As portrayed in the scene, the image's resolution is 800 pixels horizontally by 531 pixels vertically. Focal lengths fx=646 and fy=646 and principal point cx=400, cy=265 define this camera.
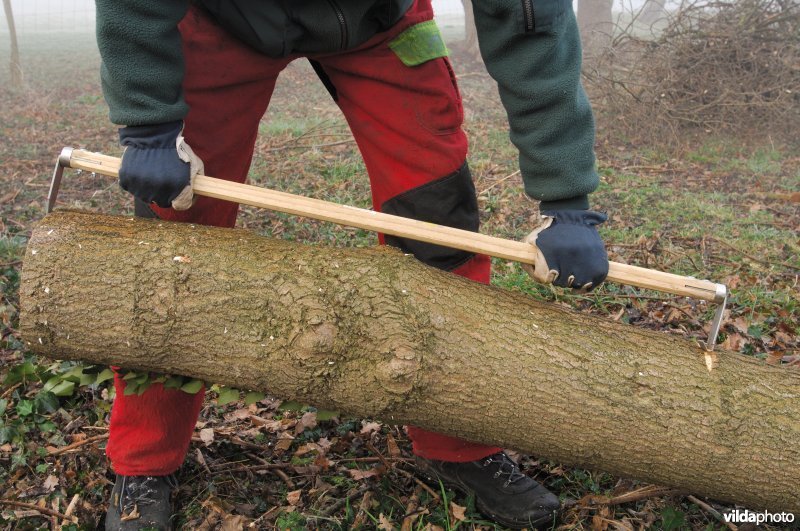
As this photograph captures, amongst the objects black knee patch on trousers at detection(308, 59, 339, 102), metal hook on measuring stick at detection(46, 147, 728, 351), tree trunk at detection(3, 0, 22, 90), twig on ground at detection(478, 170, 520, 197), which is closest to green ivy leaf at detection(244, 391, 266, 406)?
metal hook on measuring stick at detection(46, 147, 728, 351)

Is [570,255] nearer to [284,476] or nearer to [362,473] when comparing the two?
[362,473]

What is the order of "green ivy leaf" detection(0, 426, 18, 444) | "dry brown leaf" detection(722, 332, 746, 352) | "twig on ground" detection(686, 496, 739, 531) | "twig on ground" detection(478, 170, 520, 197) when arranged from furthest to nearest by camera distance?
"twig on ground" detection(478, 170, 520, 197), "dry brown leaf" detection(722, 332, 746, 352), "green ivy leaf" detection(0, 426, 18, 444), "twig on ground" detection(686, 496, 739, 531)

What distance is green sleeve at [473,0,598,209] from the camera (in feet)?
5.80

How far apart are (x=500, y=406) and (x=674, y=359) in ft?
1.55

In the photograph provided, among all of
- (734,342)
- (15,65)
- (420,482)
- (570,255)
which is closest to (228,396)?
(420,482)

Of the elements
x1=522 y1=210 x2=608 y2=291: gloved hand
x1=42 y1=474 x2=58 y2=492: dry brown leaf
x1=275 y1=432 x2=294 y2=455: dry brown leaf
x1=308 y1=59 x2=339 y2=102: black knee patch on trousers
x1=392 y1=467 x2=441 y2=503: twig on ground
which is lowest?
x1=392 y1=467 x2=441 y2=503: twig on ground

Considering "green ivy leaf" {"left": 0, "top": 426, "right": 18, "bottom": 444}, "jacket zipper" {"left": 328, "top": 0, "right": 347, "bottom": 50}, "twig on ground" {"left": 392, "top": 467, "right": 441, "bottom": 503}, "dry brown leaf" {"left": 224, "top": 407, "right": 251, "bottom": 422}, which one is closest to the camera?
"jacket zipper" {"left": 328, "top": 0, "right": 347, "bottom": 50}

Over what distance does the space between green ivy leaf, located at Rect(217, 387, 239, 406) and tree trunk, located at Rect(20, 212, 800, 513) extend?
98 millimetres

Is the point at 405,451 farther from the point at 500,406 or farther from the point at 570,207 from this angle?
the point at 570,207

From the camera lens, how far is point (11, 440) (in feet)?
7.57

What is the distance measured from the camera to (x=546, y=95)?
1795 millimetres

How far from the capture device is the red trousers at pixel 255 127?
1.95 meters

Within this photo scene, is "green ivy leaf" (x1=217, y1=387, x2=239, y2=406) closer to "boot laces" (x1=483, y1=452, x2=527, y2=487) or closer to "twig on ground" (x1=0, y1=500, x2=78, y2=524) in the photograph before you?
"twig on ground" (x1=0, y1=500, x2=78, y2=524)

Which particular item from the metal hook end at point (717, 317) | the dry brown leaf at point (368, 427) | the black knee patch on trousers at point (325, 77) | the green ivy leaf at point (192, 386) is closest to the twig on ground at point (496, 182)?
the dry brown leaf at point (368, 427)
